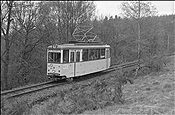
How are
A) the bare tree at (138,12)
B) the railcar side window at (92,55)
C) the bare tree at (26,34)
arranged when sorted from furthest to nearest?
1. the bare tree at (26,34)
2. the railcar side window at (92,55)
3. the bare tree at (138,12)

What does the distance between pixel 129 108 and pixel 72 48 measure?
26.2ft

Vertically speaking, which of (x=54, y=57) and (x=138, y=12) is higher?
(x=138, y=12)

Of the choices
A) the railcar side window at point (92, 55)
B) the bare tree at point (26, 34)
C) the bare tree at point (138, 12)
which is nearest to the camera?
the bare tree at point (138, 12)

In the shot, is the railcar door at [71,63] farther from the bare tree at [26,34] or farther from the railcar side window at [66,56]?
the bare tree at [26,34]

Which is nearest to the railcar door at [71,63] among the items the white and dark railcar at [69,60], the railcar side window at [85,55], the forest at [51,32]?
the white and dark railcar at [69,60]

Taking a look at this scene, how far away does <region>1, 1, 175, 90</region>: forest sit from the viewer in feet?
43.5

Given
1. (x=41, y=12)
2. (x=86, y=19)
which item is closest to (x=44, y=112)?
(x=41, y=12)

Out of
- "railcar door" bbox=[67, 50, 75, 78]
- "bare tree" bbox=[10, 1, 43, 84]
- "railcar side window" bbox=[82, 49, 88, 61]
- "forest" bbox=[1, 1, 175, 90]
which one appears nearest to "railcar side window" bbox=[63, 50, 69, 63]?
"railcar door" bbox=[67, 50, 75, 78]

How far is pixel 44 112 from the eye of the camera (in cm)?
763

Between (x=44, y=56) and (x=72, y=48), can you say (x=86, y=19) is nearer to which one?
(x=44, y=56)

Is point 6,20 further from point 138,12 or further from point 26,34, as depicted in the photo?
point 138,12

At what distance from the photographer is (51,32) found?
21.7 m

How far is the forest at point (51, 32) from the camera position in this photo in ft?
43.5

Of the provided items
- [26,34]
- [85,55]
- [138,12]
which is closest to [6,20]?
[26,34]
